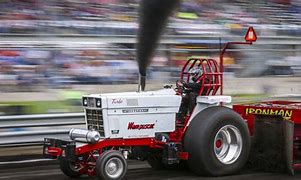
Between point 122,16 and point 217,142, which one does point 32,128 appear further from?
point 122,16

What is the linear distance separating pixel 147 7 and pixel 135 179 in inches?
82.7

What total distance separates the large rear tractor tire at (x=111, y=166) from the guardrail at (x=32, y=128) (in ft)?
8.91

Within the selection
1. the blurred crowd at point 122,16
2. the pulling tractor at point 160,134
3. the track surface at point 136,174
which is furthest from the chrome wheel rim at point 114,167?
the blurred crowd at point 122,16

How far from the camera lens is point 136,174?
625 centimetres

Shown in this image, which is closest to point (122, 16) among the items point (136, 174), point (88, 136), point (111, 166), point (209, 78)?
point (209, 78)

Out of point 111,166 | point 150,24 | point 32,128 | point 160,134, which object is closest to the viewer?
point 150,24

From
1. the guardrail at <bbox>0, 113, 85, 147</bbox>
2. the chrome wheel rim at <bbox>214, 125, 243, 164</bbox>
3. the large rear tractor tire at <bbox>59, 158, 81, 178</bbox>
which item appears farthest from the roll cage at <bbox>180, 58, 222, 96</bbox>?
the guardrail at <bbox>0, 113, 85, 147</bbox>

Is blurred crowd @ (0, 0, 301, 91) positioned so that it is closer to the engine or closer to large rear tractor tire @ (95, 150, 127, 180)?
the engine

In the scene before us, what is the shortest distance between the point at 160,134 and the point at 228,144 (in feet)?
2.84

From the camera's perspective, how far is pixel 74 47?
1027 centimetres

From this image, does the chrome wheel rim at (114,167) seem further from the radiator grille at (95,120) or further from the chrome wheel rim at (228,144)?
the chrome wheel rim at (228,144)

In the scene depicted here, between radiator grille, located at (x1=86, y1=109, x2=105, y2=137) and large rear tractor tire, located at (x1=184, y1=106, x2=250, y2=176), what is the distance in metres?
0.96

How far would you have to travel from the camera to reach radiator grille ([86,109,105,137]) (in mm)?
5691

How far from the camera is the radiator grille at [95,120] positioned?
5.69m
